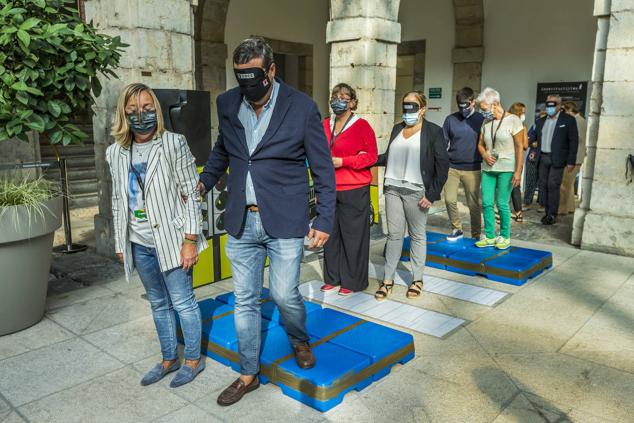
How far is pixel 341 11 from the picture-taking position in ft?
25.2

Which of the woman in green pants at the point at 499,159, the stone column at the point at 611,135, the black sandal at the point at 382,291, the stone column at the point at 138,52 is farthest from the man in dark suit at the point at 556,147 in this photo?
the stone column at the point at 138,52

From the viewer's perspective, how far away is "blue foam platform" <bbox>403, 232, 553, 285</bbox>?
5.58 metres

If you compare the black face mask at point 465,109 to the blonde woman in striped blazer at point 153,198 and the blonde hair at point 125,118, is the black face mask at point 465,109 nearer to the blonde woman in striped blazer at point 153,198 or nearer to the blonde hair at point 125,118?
the blonde woman in striped blazer at point 153,198

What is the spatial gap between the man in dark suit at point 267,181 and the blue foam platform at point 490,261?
305cm

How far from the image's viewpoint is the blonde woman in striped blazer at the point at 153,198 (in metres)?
3.17

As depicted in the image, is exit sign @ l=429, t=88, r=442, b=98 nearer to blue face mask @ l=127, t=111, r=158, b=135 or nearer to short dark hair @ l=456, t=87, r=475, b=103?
short dark hair @ l=456, t=87, r=475, b=103

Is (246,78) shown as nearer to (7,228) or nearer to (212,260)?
(7,228)

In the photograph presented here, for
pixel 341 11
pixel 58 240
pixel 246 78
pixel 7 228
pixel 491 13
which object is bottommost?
pixel 58 240

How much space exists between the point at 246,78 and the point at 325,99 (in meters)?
12.2

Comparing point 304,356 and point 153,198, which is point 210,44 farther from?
point 304,356

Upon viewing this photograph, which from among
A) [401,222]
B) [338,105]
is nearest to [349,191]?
[401,222]

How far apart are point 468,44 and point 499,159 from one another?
6695 mm

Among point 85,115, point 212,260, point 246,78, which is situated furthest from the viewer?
point 212,260

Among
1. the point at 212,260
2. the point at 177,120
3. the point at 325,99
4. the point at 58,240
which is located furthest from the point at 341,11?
the point at 325,99
